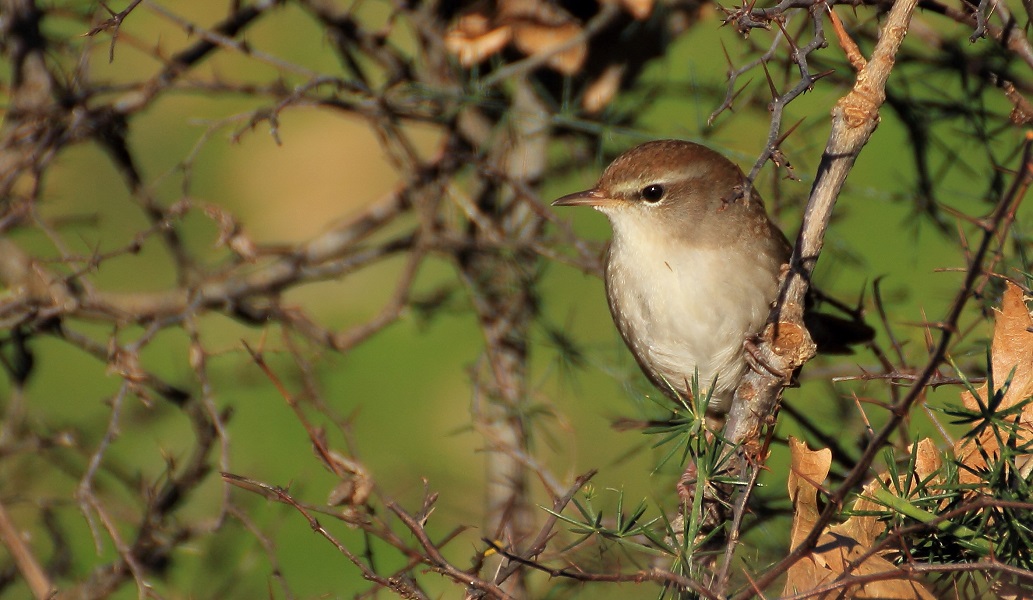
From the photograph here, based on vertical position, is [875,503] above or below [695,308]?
above

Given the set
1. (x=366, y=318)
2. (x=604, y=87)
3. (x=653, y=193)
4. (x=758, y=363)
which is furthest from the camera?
(x=366, y=318)

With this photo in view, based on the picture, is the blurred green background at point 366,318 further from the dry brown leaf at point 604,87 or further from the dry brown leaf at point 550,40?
the dry brown leaf at point 550,40

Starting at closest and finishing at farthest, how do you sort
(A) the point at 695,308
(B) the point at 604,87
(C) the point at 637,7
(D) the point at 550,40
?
(A) the point at 695,308, (C) the point at 637,7, (D) the point at 550,40, (B) the point at 604,87

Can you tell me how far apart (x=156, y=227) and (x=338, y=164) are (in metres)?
4.55

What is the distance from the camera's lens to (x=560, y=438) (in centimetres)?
518

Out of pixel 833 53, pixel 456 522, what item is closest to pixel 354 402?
pixel 456 522

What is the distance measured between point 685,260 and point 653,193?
0.82ft

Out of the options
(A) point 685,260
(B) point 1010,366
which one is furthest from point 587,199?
(B) point 1010,366

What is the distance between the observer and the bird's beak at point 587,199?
10.8ft

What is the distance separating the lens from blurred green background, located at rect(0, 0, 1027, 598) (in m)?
3.56

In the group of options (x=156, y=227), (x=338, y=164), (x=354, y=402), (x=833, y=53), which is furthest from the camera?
(x=338, y=164)

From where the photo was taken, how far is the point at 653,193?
11.0 feet

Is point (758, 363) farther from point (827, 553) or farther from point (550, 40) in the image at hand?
point (550, 40)

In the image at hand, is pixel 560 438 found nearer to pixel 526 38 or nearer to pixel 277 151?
pixel 526 38
